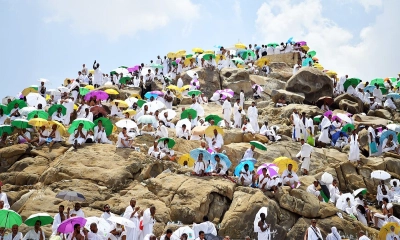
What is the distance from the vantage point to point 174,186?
1828 cm

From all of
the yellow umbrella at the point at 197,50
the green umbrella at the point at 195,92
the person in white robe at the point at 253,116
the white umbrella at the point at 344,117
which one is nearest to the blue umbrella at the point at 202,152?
the person in white robe at the point at 253,116

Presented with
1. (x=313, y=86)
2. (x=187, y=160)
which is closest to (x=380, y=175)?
(x=187, y=160)

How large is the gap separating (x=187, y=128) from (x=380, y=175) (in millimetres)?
9066

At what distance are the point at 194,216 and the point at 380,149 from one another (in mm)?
13500

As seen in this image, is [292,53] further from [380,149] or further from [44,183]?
[44,183]

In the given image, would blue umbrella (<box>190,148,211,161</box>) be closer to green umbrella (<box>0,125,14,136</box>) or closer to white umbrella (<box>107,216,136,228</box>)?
white umbrella (<box>107,216,136,228</box>)

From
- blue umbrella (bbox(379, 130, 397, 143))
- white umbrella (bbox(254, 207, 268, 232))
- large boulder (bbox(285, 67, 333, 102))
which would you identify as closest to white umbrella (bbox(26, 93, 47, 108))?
white umbrella (bbox(254, 207, 268, 232))

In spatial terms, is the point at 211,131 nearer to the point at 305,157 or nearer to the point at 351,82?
the point at 305,157

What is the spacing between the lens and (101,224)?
1514 cm

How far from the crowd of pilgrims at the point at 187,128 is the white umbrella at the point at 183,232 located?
1.57 ft

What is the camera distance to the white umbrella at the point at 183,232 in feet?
51.0

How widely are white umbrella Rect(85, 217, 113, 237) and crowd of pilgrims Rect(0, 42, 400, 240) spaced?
0.43ft

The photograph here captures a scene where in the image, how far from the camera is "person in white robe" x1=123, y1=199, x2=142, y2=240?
1571 centimetres

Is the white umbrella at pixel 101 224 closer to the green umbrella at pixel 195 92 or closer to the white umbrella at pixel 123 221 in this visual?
the white umbrella at pixel 123 221
